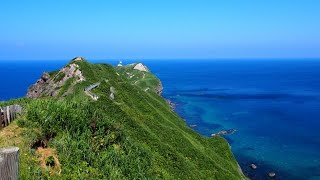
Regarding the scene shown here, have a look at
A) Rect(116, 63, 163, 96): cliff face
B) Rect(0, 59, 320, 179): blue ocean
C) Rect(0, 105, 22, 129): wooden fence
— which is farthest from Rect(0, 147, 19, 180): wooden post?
Rect(116, 63, 163, 96): cliff face

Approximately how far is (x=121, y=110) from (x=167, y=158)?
756 centimetres

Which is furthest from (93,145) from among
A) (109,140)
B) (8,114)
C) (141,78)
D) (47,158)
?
(141,78)

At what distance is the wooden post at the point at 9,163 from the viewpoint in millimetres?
5910

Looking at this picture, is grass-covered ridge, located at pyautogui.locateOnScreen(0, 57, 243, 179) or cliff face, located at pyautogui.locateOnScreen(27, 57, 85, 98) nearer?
grass-covered ridge, located at pyautogui.locateOnScreen(0, 57, 243, 179)

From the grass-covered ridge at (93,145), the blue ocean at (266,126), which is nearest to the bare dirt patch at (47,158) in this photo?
the grass-covered ridge at (93,145)

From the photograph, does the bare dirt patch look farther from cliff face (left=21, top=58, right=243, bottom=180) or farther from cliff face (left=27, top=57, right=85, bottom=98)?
cliff face (left=27, top=57, right=85, bottom=98)

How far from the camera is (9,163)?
6.03m

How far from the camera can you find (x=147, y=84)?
445ft

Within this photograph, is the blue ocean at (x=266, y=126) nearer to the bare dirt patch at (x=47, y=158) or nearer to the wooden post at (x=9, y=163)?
the bare dirt patch at (x=47, y=158)

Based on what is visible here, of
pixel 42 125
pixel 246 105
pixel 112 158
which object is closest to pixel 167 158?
pixel 112 158

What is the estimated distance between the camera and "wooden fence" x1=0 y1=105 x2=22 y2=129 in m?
17.2

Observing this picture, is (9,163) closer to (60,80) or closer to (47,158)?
(47,158)

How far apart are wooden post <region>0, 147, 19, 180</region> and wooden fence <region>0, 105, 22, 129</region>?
475 inches

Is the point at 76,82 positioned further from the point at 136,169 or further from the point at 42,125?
the point at 42,125
